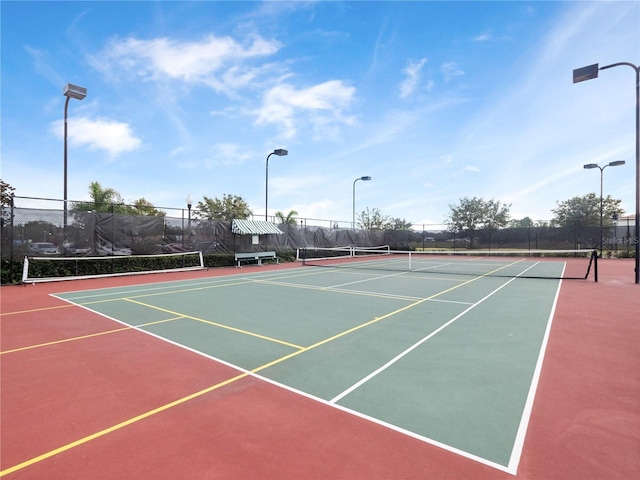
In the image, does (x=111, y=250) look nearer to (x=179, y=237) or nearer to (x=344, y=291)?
(x=179, y=237)

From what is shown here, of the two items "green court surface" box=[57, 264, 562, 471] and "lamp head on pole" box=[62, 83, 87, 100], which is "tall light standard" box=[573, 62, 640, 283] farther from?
"lamp head on pole" box=[62, 83, 87, 100]

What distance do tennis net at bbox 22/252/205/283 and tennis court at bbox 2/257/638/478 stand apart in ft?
15.9

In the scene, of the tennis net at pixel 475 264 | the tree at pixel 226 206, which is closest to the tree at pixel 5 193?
the tennis net at pixel 475 264

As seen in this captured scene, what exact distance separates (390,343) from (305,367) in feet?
5.30

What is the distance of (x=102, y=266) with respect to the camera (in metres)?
14.5

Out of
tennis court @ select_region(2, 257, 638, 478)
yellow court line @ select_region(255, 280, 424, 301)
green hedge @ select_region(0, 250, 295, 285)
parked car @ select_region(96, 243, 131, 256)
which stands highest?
parked car @ select_region(96, 243, 131, 256)

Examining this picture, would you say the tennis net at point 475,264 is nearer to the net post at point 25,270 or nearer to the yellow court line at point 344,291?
the yellow court line at point 344,291

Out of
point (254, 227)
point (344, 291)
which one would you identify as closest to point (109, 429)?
point (344, 291)

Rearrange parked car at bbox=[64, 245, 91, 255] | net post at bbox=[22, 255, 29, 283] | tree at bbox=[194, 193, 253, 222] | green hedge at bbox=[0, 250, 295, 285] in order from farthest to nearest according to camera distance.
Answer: tree at bbox=[194, 193, 253, 222]
parked car at bbox=[64, 245, 91, 255]
green hedge at bbox=[0, 250, 295, 285]
net post at bbox=[22, 255, 29, 283]

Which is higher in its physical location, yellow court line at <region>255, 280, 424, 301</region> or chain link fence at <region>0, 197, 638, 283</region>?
chain link fence at <region>0, 197, 638, 283</region>

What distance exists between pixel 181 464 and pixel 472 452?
225 centimetres

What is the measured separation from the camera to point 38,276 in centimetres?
1255

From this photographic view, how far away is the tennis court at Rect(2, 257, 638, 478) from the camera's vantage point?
9.32ft

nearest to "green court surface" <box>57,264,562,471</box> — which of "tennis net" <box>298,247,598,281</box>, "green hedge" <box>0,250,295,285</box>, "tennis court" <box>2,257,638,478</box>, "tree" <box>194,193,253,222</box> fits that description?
"tennis court" <box>2,257,638,478</box>
